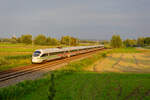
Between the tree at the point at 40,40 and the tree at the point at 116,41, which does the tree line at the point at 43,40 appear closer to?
the tree at the point at 40,40

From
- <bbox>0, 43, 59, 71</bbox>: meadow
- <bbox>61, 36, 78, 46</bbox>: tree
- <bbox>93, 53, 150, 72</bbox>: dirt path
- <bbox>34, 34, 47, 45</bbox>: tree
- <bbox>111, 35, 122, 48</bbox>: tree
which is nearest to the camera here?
<bbox>0, 43, 59, 71</bbox>: meadow

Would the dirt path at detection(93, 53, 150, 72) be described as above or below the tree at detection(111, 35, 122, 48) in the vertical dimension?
below

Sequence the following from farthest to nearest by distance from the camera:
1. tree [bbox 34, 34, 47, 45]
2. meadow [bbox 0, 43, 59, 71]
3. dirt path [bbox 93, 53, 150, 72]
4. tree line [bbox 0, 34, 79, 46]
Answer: tree [bbox 34, 34, 47, 45], tree line [bbox 0, 34, 79, 46], dirt path [bbox 93, 53, 150, 72], meadow [bbox 0, 43, 59, 71]

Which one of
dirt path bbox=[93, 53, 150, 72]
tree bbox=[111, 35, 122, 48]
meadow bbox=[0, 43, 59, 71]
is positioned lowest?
dirt path bbox=[93, 53, 150, 72]

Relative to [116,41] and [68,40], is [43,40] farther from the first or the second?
[116,41]

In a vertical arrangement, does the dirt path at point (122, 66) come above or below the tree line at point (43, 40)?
below

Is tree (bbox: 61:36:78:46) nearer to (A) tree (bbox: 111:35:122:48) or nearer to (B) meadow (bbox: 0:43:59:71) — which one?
(A) tree (bbox: 111:35:122:48)

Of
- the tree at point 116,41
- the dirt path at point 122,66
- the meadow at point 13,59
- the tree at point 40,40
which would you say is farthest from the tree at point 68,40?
the dirt path at point 122,66

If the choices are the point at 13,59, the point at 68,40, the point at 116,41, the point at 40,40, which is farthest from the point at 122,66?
the point at 40,40

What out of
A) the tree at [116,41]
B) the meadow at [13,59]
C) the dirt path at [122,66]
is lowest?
the dirt path at [122,66]

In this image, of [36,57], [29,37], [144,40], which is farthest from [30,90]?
[144,40]

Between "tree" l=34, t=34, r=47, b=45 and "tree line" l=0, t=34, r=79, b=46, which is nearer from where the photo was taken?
→ "tree line" l=0, t=34, r=79, b=46

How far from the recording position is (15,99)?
29.2 feet

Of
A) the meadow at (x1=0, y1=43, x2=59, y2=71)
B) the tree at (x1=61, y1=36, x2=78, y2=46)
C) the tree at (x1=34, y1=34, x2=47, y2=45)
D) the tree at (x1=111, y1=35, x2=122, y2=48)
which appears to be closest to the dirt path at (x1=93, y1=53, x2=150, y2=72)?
the meadow at (x1=0, y1=43, x2=59, y2=71)
